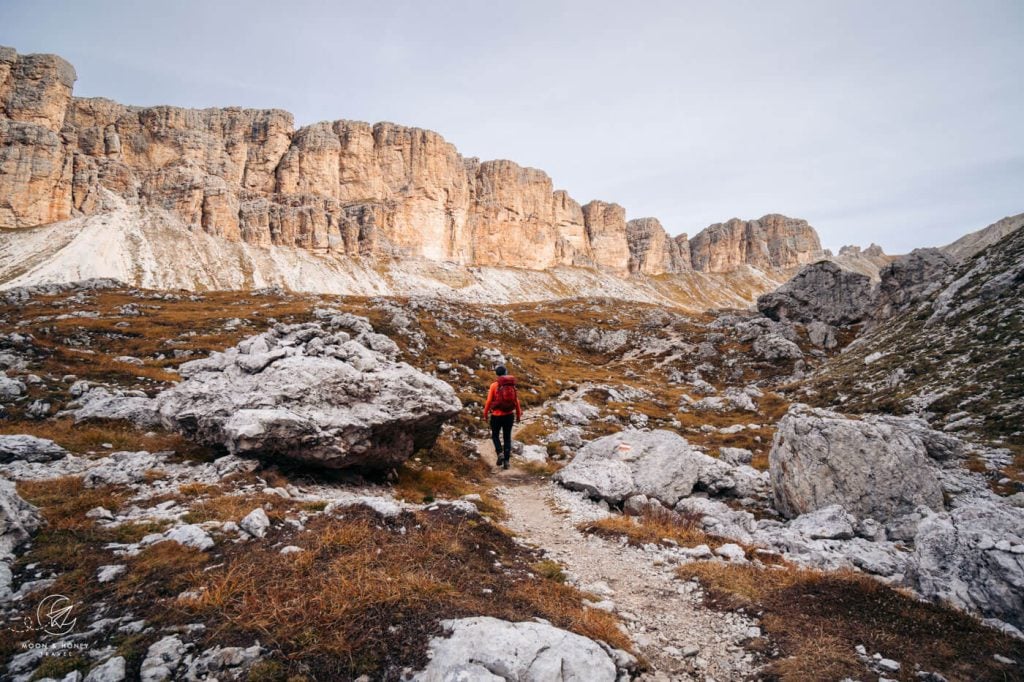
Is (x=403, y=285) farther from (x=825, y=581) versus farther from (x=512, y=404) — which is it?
(x=825, y=581)

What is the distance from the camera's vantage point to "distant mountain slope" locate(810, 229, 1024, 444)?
2084 cm

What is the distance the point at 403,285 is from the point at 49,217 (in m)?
109

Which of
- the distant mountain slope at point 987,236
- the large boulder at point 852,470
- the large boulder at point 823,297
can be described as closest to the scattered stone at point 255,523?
the large boulder at point 852,470

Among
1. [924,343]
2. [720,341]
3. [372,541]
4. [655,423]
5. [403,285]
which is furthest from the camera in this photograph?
[403,285]

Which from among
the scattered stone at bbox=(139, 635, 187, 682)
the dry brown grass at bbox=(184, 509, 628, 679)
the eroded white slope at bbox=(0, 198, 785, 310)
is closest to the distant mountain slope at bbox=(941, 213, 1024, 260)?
the eroded white slope at bbox=(0, 198, 785, 310)

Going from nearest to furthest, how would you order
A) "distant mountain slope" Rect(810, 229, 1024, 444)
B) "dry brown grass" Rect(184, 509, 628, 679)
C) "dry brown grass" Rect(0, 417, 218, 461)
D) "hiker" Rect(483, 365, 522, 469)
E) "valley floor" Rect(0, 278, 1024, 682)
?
"dry brown grass" Rect(184, 509, 628, 679)
"valley floor" Rect(0, 278, 1024, 682)
"dry brown grass" Rect(0, 417, 218, 461)
"hiker" Rect(483, 365, 522, 469)
"distant mountain slope" Rect(810, 229, 1024, 444)

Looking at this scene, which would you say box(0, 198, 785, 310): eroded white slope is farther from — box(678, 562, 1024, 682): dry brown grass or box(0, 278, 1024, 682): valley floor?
box(678, 562, 1024, 682): dry brown grass

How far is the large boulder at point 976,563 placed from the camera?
743 centimetres

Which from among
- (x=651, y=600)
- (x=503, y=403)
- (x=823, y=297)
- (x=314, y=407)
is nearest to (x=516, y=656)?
(x=651, y=600)

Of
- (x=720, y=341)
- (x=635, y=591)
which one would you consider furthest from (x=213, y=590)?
(x=720, y=341)

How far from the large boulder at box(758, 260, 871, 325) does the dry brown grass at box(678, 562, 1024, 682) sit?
254ft

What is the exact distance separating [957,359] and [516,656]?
32085 millimetres

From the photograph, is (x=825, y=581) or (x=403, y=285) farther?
(x=403, y=285)

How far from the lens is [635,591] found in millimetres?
8883
